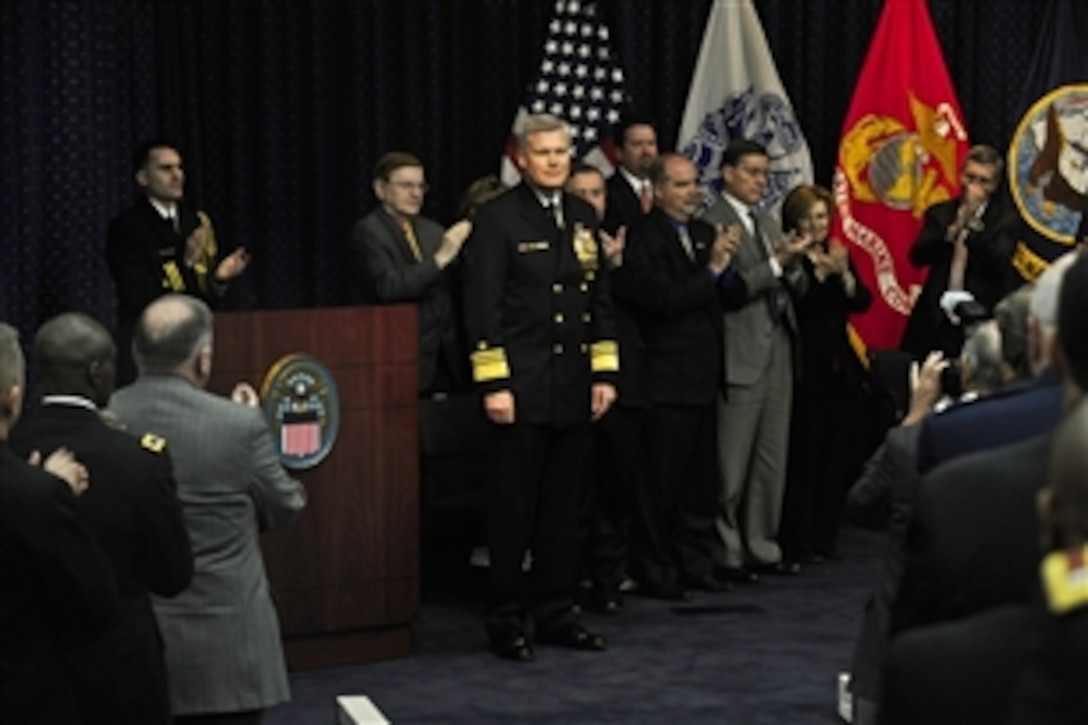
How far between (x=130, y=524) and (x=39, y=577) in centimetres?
39

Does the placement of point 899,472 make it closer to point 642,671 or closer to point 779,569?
point 642,671

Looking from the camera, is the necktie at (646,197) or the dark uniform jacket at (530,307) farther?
the necktie at (646,197)

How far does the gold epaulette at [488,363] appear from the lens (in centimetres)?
664

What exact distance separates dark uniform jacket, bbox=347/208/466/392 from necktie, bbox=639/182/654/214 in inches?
33.3

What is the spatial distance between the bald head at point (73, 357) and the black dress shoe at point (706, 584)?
12.7ft

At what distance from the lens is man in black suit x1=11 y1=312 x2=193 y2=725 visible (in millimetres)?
4160

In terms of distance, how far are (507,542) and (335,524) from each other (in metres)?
0.52

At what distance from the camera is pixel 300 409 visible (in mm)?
6488

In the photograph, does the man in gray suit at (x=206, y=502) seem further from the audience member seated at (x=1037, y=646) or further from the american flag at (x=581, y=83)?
the american flag at (x=581, y=83)

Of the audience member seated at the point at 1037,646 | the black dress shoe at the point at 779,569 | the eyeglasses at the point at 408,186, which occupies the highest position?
the eyeglasses at the point at 408,186

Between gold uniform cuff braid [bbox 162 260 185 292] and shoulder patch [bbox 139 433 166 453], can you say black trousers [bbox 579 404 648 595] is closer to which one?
gold uniform cuff braid [bbox 162 260 185 292]

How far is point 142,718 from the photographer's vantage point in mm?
4164

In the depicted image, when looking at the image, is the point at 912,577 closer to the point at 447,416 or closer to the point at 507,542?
the point at 507,542

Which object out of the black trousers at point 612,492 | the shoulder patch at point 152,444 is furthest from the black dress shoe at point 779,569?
the shoulder patch at point 152,444
